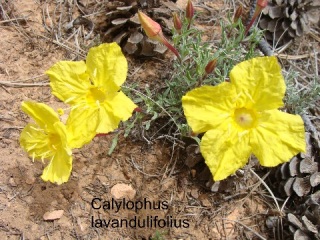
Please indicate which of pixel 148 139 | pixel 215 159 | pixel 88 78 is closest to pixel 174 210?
pixel 148 139

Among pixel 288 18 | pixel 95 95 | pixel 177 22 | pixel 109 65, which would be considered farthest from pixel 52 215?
pixel 288 18

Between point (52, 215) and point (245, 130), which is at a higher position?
point (245, 130)

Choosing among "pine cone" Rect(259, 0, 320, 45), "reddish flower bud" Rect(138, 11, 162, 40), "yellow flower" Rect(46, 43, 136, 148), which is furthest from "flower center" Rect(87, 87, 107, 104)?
"pine cone" Rect(259, 0, 320, 45)

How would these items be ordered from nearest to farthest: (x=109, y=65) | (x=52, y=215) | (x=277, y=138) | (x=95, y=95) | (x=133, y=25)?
(x=277, y=138)
(x=109, y=65)
(x=95, y=95)
(x=52, y=215)
(x=133, y=25)

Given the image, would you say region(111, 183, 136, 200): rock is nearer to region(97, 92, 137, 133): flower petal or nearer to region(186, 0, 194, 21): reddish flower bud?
region(97, 92, 137, 133): flower petal

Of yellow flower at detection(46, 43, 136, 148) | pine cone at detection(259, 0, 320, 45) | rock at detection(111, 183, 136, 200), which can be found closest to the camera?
yellow flower at detection(46, 43, 136, 148)

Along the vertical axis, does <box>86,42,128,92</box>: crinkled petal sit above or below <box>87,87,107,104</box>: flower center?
above

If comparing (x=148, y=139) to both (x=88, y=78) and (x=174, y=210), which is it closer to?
(x=174, y=210)

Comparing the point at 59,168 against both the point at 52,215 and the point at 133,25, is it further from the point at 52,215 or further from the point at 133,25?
the point at 133,25
